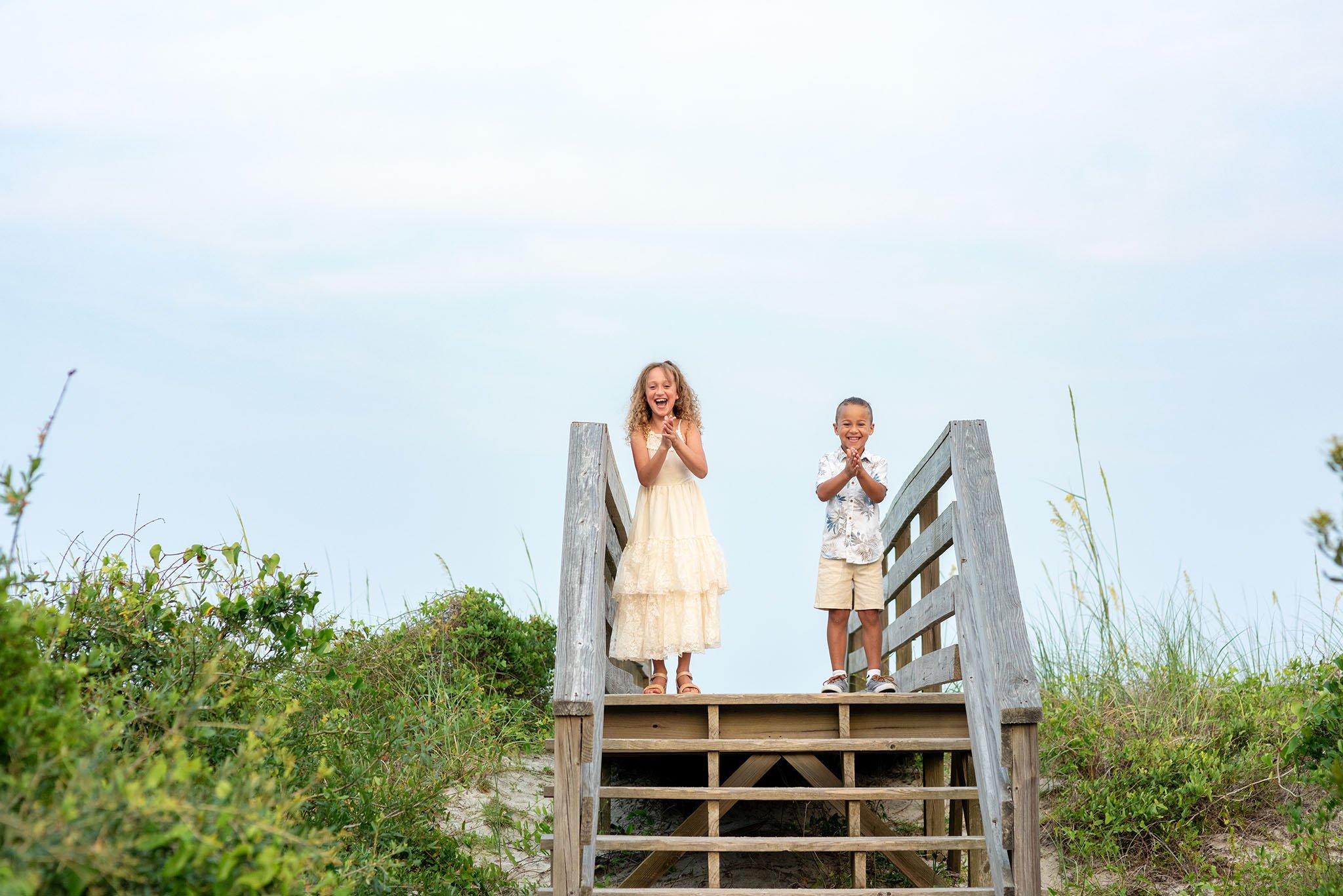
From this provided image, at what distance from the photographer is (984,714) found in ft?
15.2

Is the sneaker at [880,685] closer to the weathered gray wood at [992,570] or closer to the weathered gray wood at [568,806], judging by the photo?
the weathered gray wood at [992,570]

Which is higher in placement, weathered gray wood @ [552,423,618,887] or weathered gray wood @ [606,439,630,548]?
weathered gray wood @ [606,439,630,548]

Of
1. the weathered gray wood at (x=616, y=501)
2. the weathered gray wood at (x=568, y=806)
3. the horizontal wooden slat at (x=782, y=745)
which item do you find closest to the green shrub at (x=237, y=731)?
the weathered gray wood at (x=568, y=806)

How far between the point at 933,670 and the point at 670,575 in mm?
1500

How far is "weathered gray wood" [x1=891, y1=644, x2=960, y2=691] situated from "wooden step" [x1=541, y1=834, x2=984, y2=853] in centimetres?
87

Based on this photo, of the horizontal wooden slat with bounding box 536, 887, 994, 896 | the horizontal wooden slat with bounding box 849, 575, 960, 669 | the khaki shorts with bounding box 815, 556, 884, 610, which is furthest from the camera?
the khaki shorts with bounding box 815, 556, 884, 610

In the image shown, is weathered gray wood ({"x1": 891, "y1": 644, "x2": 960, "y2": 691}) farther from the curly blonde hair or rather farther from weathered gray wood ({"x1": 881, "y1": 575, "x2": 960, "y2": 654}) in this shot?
the curly blonde hair

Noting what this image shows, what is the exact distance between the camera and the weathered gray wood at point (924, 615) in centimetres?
542

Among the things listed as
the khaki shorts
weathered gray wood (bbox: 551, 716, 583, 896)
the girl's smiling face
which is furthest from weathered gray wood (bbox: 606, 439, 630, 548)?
weathered gray wood (bbox: 551, 716, 583, 896)

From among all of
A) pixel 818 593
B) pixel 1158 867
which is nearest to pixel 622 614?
pixel 818 593

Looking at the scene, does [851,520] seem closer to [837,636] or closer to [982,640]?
[837,636]

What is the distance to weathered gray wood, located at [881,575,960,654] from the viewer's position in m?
5.42

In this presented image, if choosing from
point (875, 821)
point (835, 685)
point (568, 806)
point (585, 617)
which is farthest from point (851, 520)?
point (568, 806)

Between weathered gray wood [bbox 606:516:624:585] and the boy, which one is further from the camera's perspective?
the boy
